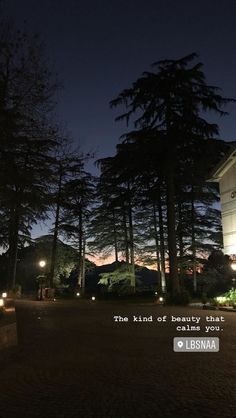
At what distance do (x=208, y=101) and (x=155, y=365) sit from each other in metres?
20.9

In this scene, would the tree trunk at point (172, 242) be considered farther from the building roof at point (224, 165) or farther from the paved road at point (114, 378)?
the paved road at point (114, 378)

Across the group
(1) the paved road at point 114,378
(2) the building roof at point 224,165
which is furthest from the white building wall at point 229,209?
(1) the paved road at point 114,378

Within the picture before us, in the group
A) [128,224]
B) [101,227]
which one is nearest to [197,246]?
[128,224]

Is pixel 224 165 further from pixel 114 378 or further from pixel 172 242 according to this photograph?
pixel 114 378

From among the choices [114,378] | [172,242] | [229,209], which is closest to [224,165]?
[229,209]

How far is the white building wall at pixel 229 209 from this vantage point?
20281mm

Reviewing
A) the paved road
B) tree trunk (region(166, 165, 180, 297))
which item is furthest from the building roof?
the paved road

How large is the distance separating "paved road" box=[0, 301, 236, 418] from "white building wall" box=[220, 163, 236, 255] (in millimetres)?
10275

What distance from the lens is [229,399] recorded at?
198 inches

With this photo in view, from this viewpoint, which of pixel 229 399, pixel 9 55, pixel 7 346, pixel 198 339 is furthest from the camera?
pixel 9 55

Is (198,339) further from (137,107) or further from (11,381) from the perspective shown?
(137,107)

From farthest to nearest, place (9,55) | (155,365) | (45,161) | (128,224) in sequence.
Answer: (128,224), (45,161), (9,55), (155,365)

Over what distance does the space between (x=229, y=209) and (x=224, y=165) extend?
2.33 metres

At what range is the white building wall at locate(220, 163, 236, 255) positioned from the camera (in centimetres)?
2028
